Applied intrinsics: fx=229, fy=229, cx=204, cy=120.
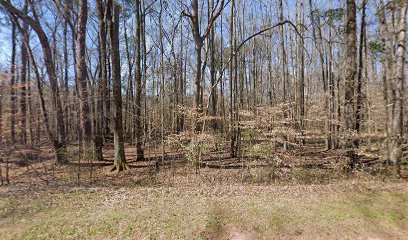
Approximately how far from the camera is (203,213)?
189 inches

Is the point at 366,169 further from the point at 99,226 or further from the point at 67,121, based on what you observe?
the point at 67,121


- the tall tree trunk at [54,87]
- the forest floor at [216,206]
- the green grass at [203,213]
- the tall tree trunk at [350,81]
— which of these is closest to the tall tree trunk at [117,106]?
the forest floor at [216,206]

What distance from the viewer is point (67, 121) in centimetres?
873

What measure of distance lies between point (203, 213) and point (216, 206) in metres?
0.50

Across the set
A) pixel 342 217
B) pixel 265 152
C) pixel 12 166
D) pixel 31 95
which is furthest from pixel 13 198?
pixel 342 217

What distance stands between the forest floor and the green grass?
0.06 ft

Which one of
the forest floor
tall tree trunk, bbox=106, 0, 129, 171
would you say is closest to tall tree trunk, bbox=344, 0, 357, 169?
the forest floor

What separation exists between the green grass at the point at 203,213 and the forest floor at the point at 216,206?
0.06ft

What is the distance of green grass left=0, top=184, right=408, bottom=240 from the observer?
4090 mm

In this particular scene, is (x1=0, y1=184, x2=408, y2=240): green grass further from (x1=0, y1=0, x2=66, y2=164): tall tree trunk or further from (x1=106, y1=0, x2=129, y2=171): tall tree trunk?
(x1=0, y1=0, x2=66, y2=164): tall tree trunk

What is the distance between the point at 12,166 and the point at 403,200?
13.4 metres

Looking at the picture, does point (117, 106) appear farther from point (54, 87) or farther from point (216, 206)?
point (216, 206)

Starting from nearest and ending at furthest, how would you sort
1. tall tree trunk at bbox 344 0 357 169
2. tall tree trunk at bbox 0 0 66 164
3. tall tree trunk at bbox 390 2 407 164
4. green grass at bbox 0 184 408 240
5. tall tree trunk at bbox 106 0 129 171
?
green grass at bbox 0 184 408 240
tall tree trunk at bbox 390 2 407 164
tall tree trunk at bbox 344 0 357 169
tall tree trunk at bbox 0 0 66 164
tall tree trunk at bbox 106 0 129 171

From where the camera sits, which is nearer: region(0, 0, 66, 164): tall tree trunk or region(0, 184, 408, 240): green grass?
region(0, 184, 408, 240): green grass
